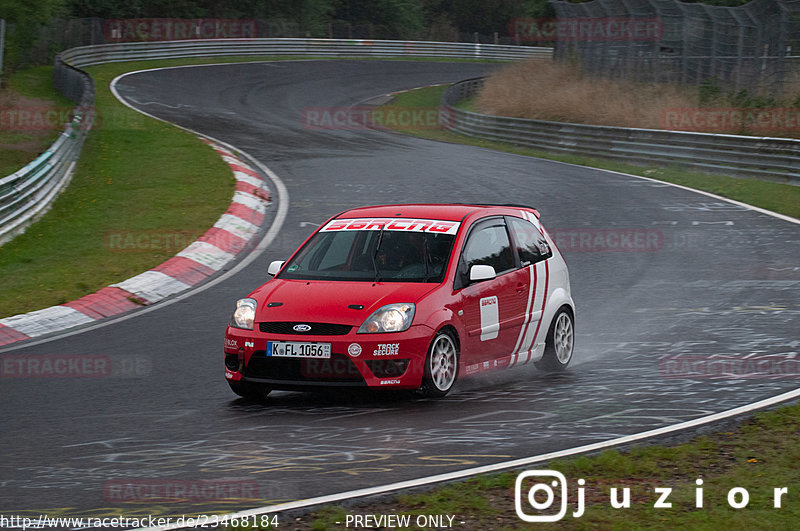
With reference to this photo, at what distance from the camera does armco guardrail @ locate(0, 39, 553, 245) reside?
15.8 metres

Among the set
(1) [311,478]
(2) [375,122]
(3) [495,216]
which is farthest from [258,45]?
(1) [311,478]

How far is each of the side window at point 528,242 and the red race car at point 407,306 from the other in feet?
0.05

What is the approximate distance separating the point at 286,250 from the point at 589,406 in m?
8.24

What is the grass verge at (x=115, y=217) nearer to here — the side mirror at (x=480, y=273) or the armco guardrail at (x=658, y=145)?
the side mirror at (x=480, y=273)

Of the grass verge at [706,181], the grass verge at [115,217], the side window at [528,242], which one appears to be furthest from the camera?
the grass verge at [706,181]

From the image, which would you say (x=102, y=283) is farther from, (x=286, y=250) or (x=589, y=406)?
(x=589, y=406)

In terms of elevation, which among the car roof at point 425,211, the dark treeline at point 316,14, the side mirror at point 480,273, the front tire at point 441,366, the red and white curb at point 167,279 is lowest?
the red and white curb at point 167,279

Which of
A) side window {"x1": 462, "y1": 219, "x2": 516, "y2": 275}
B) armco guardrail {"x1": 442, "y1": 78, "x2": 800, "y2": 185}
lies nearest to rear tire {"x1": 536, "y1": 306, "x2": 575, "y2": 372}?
side window {"x1": 462, "y1": 219, "x2": 516, "y2": 275}

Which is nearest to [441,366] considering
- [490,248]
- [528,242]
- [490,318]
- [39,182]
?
[490,318]

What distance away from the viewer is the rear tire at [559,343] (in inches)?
375

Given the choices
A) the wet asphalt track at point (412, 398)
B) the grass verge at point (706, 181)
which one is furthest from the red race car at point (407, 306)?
the grass verge at point (706, 181)

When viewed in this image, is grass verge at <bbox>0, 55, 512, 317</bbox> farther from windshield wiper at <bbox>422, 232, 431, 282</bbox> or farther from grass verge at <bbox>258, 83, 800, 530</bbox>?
grass verge at <bbox>258, 83, 800, 530</bbox>

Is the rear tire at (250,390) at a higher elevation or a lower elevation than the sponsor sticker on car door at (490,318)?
lower

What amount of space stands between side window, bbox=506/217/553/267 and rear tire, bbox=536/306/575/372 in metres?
0.55
